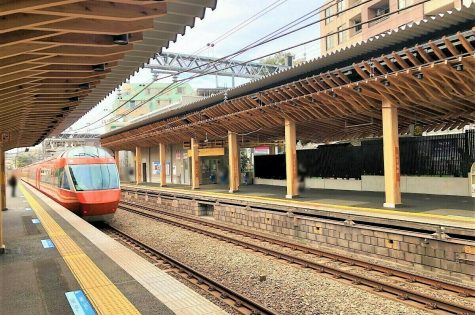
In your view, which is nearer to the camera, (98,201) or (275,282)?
(275,282)

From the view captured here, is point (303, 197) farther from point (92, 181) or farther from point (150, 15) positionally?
point (150, 15)

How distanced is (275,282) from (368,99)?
285 inches

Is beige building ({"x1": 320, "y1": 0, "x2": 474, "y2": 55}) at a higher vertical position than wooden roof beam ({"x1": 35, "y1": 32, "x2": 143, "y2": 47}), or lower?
higher

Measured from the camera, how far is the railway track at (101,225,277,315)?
6.80 m

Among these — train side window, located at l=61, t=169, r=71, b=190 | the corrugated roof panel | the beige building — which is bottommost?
train side window, located at l=61, t=169, r=71, b=190

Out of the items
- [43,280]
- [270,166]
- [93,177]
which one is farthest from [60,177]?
[270,166]

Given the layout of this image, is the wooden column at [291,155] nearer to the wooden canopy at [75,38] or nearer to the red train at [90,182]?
the red train at [90,182]

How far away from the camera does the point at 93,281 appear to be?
6.43 m

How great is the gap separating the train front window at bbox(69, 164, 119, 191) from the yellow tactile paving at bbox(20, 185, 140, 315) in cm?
409

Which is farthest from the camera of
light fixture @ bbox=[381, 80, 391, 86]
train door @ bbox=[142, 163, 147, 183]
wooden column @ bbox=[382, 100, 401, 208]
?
train door @ bbox=[142, 163, 147, 183]

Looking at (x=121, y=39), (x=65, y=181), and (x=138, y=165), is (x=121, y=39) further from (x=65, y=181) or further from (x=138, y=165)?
(x=138, y=165)

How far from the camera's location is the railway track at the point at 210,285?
22.3ft

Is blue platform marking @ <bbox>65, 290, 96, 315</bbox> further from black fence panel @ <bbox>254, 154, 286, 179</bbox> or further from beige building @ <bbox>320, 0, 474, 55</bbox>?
beige building @ <bbox>320, 0, 474, 55</bbox>

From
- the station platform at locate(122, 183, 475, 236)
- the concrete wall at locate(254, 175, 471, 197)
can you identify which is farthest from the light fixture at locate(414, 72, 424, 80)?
the concrete wall at locate(254, 175, 471, 197)
